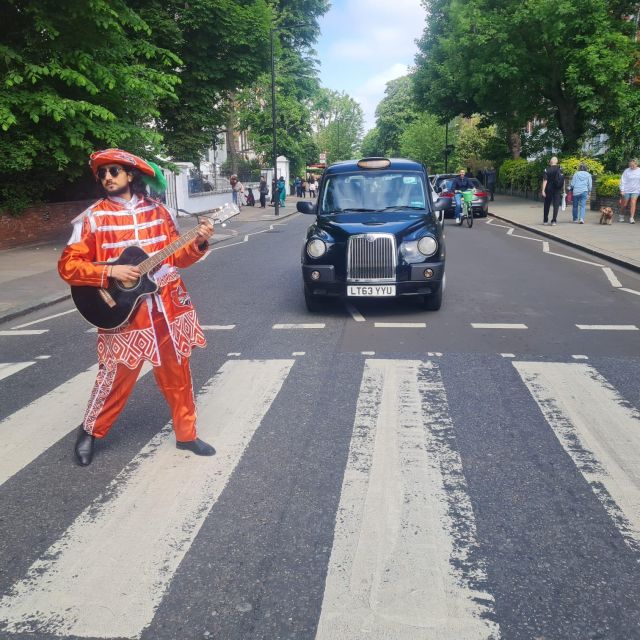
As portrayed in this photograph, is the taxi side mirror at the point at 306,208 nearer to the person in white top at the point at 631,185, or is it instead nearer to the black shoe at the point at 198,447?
the black shoe at the point at 198,447

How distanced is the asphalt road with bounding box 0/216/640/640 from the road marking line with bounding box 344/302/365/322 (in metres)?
1.00

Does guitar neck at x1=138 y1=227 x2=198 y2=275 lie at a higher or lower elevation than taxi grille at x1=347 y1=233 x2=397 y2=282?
higher

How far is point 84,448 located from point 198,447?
686mm

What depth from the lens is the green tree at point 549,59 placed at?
2911cm

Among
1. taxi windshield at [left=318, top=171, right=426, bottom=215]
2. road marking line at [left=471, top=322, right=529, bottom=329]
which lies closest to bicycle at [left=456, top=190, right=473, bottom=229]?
taxi windshield at [left=318, top=171, right=426, bottom=215]

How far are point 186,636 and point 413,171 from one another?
26.2 ft

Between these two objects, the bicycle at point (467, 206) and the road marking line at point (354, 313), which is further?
the bicycle at point (467, 206)

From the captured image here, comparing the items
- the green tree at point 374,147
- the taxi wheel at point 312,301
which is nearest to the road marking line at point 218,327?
the taxi wheel at point 312,301

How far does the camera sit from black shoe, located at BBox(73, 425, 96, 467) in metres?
4.17

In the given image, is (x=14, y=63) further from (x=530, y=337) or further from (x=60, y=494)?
(x=60, y=494)

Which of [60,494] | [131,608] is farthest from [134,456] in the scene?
[131,608]

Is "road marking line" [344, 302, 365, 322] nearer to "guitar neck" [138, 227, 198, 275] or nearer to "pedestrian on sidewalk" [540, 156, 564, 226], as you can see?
"guitar neck" [138, 227, 198, 275]

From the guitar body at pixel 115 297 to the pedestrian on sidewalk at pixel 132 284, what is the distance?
5cm

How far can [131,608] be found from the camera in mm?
2717
